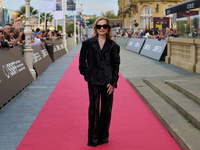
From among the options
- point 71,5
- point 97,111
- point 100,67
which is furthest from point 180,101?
point 71,5

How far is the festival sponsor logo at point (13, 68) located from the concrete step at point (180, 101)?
3.83 metres

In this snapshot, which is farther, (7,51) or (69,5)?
(69,5)

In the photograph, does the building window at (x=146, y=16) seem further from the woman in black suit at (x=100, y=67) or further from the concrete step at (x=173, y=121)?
the woman in black suit at (x=100, y=67)

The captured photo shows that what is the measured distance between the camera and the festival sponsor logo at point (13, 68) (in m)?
8.43

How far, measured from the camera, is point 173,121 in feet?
20.1

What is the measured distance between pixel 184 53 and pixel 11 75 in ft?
28.9

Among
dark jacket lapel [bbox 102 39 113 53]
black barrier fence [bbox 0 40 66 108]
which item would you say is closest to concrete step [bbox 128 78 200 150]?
dark jacket lapel [bbox 102 39 113 53]

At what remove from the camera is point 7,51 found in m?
9.28

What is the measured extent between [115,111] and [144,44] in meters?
18.8

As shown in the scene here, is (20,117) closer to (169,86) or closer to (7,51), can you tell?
(7,51)

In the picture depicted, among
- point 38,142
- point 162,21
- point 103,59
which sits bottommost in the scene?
point 38,142

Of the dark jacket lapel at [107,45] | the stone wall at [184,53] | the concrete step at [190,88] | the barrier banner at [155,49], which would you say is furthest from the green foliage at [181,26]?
the dark jacket lapel at [107,45]

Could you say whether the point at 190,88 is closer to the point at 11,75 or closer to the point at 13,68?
the point at 11,75

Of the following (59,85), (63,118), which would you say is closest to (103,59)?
(63,118)
